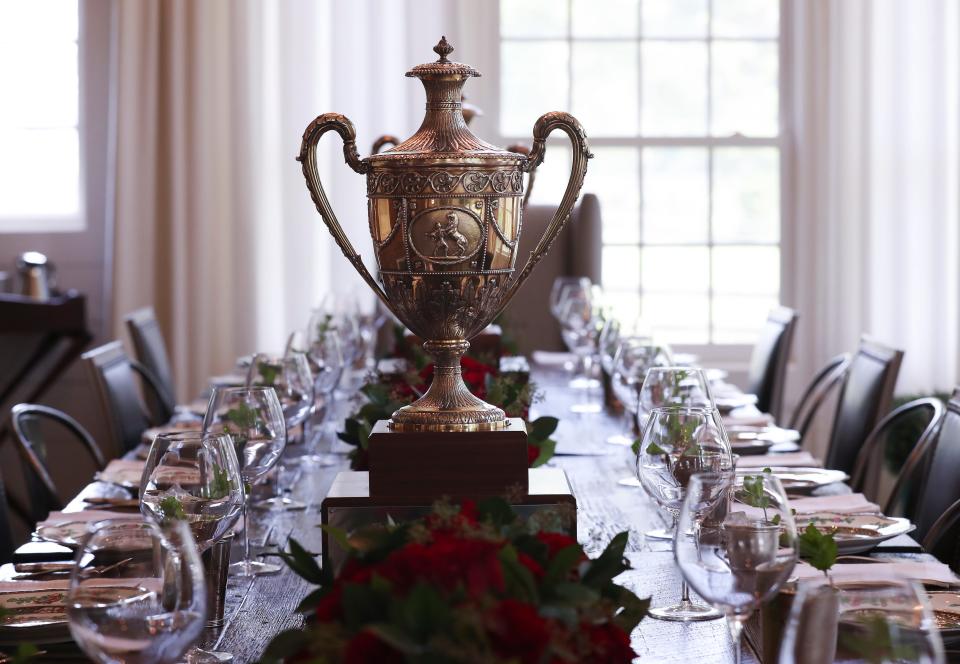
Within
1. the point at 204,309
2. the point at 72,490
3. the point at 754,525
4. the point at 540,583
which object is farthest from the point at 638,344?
the point at 72,490

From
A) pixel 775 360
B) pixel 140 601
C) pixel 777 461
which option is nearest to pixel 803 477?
pixel 777 461

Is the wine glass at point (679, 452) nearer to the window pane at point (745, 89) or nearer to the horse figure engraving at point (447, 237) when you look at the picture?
the horse figure engraving at point (447, 237)

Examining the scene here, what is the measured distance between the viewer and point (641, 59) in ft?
15.8

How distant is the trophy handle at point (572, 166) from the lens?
4.21 ft

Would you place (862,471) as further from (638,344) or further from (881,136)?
(881,136)

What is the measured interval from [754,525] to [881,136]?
12.8 feet

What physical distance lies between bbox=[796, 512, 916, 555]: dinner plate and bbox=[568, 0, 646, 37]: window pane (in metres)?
3.41

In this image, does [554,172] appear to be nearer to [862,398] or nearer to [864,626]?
[862,398]

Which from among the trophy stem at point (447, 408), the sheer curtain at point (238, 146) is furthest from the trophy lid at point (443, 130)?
the sheer curtain at point (238, 146)

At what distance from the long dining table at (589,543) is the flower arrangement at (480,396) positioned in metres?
0.12

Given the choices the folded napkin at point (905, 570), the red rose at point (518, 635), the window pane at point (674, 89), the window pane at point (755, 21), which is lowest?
the folded napkin at point (905, 570)

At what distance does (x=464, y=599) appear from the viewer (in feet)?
2.46

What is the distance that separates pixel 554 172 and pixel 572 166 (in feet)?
12.1

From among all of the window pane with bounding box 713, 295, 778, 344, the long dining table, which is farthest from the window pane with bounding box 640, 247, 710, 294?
the long dining table
